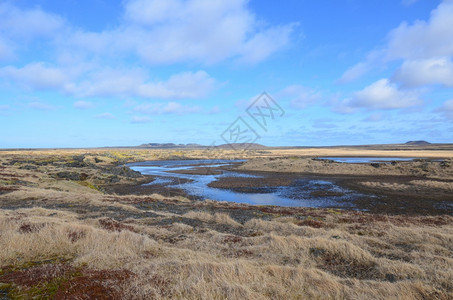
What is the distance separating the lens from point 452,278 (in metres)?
6.14

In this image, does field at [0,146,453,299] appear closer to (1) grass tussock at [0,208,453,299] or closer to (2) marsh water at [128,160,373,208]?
(1) grass tussock at [0,208,453,299]

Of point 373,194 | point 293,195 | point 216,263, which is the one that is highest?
point 216,263

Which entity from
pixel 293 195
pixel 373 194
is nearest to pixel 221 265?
pixel 293 195

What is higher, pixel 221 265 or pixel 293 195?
pixel 221 265

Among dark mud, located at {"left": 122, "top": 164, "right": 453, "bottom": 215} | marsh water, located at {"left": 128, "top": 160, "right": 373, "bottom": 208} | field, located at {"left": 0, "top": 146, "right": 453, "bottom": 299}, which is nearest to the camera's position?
field, located at {"left": 0, "top": 146, "right": 453, "bottom": 299}

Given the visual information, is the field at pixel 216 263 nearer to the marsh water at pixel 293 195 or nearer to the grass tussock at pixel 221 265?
the grass tussock at pixel 221 265

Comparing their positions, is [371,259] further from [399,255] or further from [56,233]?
[56,233]

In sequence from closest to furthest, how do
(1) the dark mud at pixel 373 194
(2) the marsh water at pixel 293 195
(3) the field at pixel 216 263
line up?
(3) the field at pixel 216 263 → (1) the dark mud at pixel 373 194 → (2) the marsh water at pixel 293 195

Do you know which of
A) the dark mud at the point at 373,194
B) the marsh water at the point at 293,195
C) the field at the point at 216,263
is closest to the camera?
the field at the point at 216,263

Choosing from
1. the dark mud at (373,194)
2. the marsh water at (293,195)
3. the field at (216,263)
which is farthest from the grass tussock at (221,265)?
the marsh water at (293,195)

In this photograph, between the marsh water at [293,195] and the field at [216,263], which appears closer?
the field at [216,263]

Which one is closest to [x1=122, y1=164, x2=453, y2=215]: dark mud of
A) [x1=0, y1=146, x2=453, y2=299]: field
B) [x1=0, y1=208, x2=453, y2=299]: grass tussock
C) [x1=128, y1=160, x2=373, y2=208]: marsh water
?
[x1=128, y1=160, x2=373, y2=208]: marsh water

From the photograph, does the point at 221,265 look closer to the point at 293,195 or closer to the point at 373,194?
the point at 293,195

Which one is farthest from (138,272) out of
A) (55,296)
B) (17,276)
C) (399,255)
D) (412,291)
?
(399,255)
